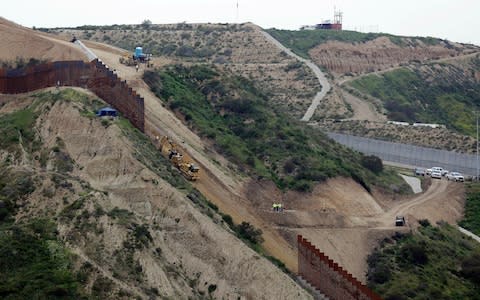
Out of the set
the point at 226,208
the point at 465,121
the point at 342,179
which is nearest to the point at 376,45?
the point at 465,121

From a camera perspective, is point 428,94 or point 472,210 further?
point 428,94

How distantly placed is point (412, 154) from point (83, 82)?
40568 mm

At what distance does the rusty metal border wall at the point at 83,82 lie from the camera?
259 ft

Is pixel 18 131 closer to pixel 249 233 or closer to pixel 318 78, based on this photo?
pixel 249 233

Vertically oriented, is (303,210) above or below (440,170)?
above

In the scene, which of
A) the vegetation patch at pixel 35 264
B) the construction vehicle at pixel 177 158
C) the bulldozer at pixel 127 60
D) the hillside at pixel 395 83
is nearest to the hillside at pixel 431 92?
the hillside at pixel 395 83

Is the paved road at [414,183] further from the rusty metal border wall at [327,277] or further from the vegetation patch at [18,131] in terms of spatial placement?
the vegetation patch at [18,131]

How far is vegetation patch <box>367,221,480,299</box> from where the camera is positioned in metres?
74.2

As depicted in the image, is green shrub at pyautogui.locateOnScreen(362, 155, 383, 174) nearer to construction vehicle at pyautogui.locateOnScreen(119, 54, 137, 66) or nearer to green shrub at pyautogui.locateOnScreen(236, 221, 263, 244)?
construction vehicle at pyautogui.locateOnScreen(119, 54, 137, 66)

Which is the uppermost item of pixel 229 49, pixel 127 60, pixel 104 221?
pixel 127 60

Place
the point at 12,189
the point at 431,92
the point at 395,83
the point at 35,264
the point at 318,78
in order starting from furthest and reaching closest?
the point at 431,92 → the point at 395,83 → the point at 318,78 → the point at 12,189 → the point at 35,264

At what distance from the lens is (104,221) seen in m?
60.5

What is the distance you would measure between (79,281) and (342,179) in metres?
36.8

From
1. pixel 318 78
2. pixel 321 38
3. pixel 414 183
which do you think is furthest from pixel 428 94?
pixel 414 183
